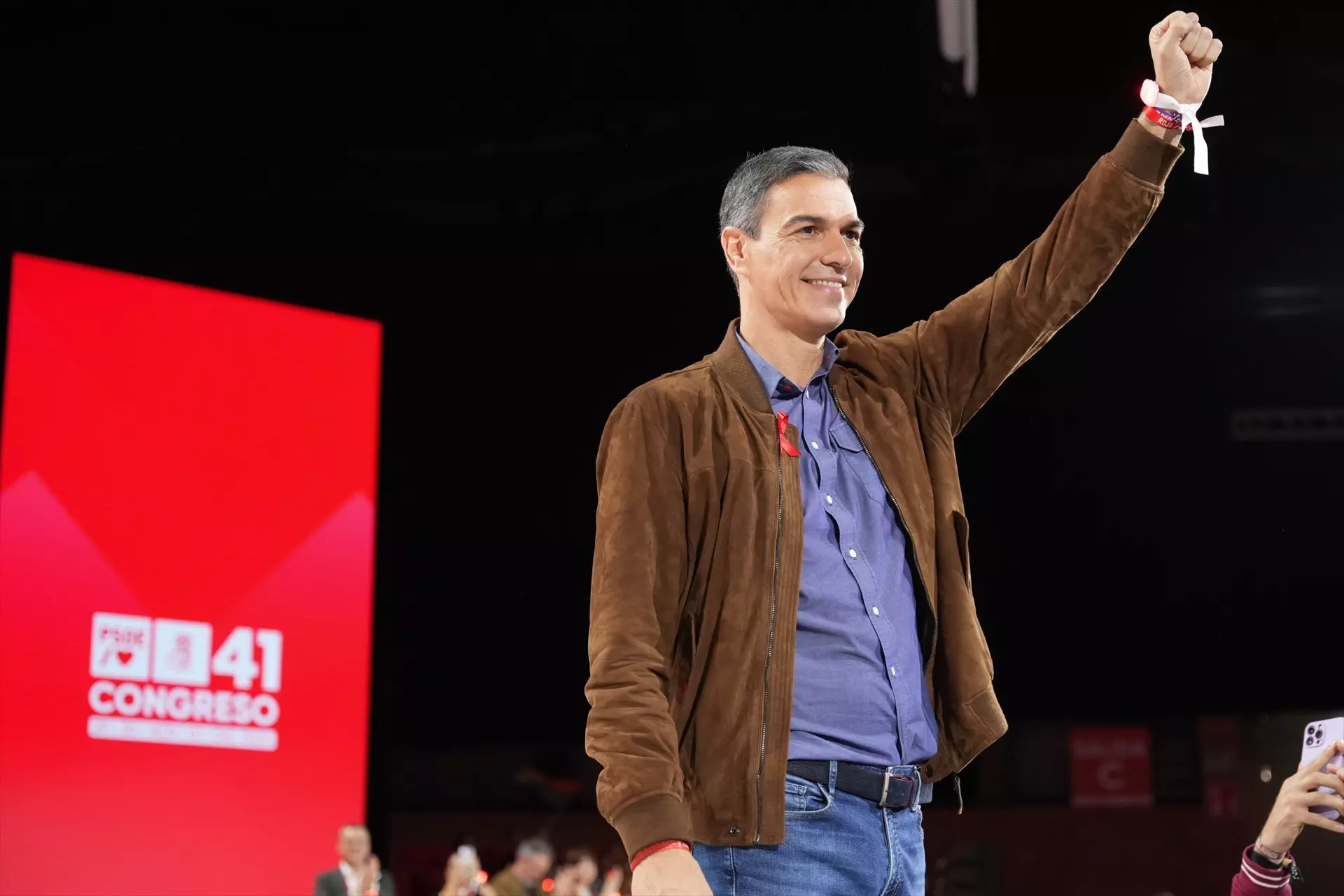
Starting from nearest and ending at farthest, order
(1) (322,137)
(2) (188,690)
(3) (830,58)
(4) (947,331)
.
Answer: (4) (947,331)
(2) (188,690)
(3) (830,58)
(1) (322,137)

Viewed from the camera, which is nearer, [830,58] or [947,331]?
[947,331]

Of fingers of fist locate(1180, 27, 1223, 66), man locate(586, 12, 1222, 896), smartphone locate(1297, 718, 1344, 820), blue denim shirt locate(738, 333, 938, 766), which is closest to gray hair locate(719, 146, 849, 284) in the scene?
man locate(586, 12, 1222, 896)

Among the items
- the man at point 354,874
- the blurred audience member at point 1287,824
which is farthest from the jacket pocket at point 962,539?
the man at point 354,874

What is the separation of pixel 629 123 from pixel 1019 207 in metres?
2.09

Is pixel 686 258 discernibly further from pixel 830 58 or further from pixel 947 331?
pixel 947 331

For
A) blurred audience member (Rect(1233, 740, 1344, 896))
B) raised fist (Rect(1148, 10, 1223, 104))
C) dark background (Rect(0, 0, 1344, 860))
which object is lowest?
blurred audience member (Rect(1233, 740, 1344, 896))

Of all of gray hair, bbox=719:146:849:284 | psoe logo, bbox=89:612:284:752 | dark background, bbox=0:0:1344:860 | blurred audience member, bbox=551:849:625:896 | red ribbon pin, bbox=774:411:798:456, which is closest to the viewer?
red ribbon pin, bbox=774:411:798:456

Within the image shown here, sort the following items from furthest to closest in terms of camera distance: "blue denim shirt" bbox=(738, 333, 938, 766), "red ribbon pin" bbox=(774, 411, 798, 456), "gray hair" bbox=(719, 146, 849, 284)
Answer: "gray hair" bbox=(719, 146, 849, 284) < "red ribbon pin" bbox=(774, 411, 798, 456) < "blue denim shirt" bbox=(738, 333, 938, 766)

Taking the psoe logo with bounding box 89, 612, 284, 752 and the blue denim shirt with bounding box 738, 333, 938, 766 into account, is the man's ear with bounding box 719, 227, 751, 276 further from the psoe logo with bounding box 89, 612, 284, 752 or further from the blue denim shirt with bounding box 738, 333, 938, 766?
the psoe logo with bounding box 89, 612, 284, 752

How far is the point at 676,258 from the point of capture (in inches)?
362

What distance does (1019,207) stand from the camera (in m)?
8.30

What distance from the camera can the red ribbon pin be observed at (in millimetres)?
1688

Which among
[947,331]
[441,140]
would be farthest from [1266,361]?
[947,331]

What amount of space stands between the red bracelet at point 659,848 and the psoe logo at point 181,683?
17.8 feet
